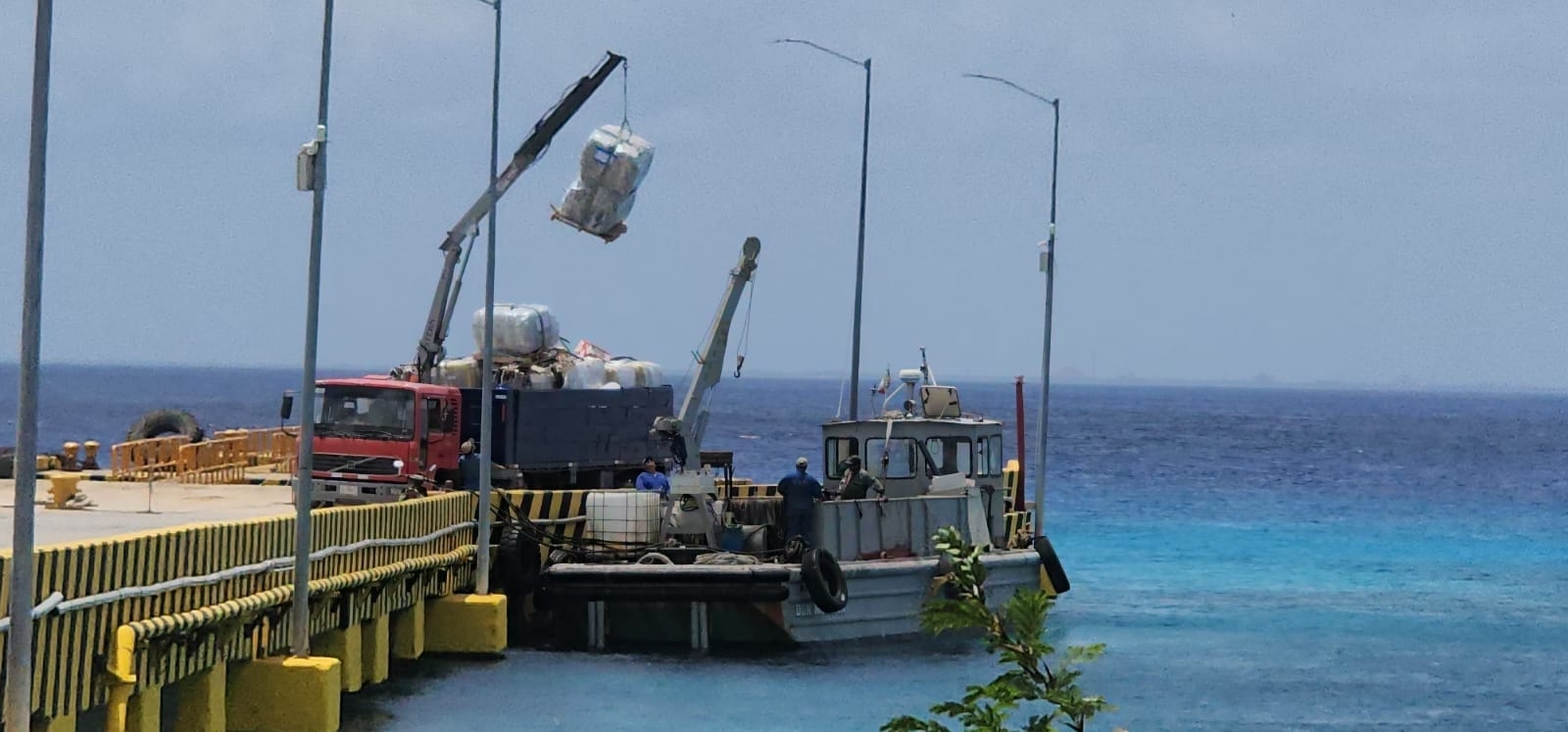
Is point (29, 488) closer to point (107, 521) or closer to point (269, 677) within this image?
point (269, 677)

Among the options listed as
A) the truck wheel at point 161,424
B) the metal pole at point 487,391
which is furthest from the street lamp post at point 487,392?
the truck wheel at point 161,424

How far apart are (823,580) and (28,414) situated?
53.4 ft

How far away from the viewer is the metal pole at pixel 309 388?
21078 millimetres

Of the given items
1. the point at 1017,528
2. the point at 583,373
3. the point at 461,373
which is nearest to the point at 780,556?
the point at 1017,528

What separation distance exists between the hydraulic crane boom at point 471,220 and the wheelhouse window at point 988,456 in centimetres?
938

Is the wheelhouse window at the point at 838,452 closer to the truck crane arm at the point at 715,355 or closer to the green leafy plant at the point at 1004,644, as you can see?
the truck crane arm at the point at 715,355

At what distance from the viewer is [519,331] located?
125 ft

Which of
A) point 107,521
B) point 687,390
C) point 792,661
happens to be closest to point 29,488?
point 107,521

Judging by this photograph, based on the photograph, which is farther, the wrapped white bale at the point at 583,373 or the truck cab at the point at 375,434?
the wrapped white bale at the point at 583,373

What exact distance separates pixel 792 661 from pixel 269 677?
33.3 feet

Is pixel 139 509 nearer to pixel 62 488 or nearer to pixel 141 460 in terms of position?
pixel 62 488

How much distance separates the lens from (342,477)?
32.4 m

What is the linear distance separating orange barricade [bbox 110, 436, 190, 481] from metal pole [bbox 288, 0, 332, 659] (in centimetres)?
1811

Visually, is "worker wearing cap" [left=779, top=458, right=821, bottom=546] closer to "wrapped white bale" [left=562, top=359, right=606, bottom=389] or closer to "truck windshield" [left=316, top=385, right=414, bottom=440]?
"truck windshield" [left=316, top=385, right=414, bottom=440]
